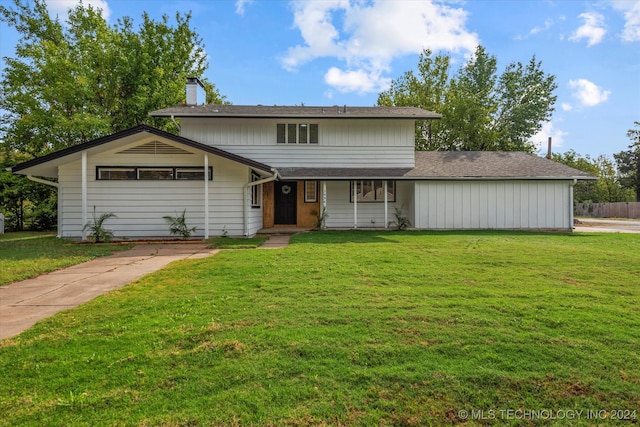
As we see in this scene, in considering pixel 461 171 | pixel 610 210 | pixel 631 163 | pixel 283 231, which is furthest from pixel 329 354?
pixel 631 163

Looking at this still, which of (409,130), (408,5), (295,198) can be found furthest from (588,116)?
(295,198)

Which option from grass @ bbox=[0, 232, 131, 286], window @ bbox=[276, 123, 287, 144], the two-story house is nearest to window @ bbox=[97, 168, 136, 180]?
the two-story house

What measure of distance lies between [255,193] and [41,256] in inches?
279

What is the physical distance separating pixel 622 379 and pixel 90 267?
833 centimetres

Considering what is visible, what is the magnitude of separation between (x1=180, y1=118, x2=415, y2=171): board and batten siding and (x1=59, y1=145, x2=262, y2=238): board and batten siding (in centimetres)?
302

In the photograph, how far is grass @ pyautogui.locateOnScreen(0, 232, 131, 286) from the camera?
6.43 m

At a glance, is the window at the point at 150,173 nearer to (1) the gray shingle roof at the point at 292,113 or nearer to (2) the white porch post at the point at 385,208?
(1) the gray shingle roof at the point at 292,113

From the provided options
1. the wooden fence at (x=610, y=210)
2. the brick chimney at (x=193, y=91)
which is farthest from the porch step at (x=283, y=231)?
the wooden fence at (x=610, y=210)

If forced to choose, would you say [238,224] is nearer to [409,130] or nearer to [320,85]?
[409,130]

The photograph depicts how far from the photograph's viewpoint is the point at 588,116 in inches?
845

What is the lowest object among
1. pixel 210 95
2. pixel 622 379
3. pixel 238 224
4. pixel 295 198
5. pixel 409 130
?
pixel 622 379

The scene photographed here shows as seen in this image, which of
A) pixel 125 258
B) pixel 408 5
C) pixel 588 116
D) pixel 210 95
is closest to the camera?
pixel 125 258

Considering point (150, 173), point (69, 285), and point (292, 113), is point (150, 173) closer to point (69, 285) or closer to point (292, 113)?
point (292, 113)

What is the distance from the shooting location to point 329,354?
286 centimetres
